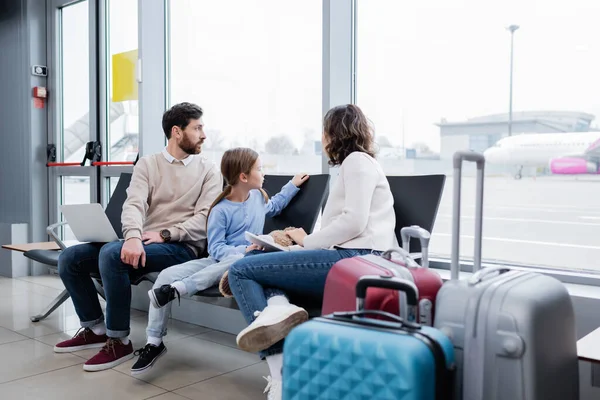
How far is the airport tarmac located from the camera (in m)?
2.37

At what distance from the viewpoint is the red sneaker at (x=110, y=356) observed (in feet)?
8.46

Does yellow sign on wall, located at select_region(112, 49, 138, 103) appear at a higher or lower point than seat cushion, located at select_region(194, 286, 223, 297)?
higher

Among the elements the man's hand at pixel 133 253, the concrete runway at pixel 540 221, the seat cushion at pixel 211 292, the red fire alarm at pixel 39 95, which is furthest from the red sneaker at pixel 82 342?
the red fire alarm at pixel 39 95

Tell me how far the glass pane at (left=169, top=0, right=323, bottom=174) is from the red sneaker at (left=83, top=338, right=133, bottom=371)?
1.37 m

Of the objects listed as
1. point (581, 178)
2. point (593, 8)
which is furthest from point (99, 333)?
point (593, 8)

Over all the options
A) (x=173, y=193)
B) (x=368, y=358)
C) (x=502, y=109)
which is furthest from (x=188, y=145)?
(x=368, y=358)

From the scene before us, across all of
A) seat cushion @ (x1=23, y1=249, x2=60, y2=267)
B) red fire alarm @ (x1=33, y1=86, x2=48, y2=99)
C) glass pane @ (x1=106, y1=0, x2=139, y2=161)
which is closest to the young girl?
seat cushion @ (x1=23, y1=249, x2=60, y2=267)

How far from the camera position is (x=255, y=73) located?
3.66 m

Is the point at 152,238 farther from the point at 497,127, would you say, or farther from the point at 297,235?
the point at 497,127

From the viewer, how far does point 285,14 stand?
3459 mm

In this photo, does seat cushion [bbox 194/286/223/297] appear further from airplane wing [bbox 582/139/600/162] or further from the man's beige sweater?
airplane wing [bbox 582/139/600/162]

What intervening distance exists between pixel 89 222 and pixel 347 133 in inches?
Result: 53.5

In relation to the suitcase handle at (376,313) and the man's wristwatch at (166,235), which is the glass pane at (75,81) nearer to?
the man's wristwatch at (166,235)

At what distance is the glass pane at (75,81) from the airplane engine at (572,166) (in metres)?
3.75
